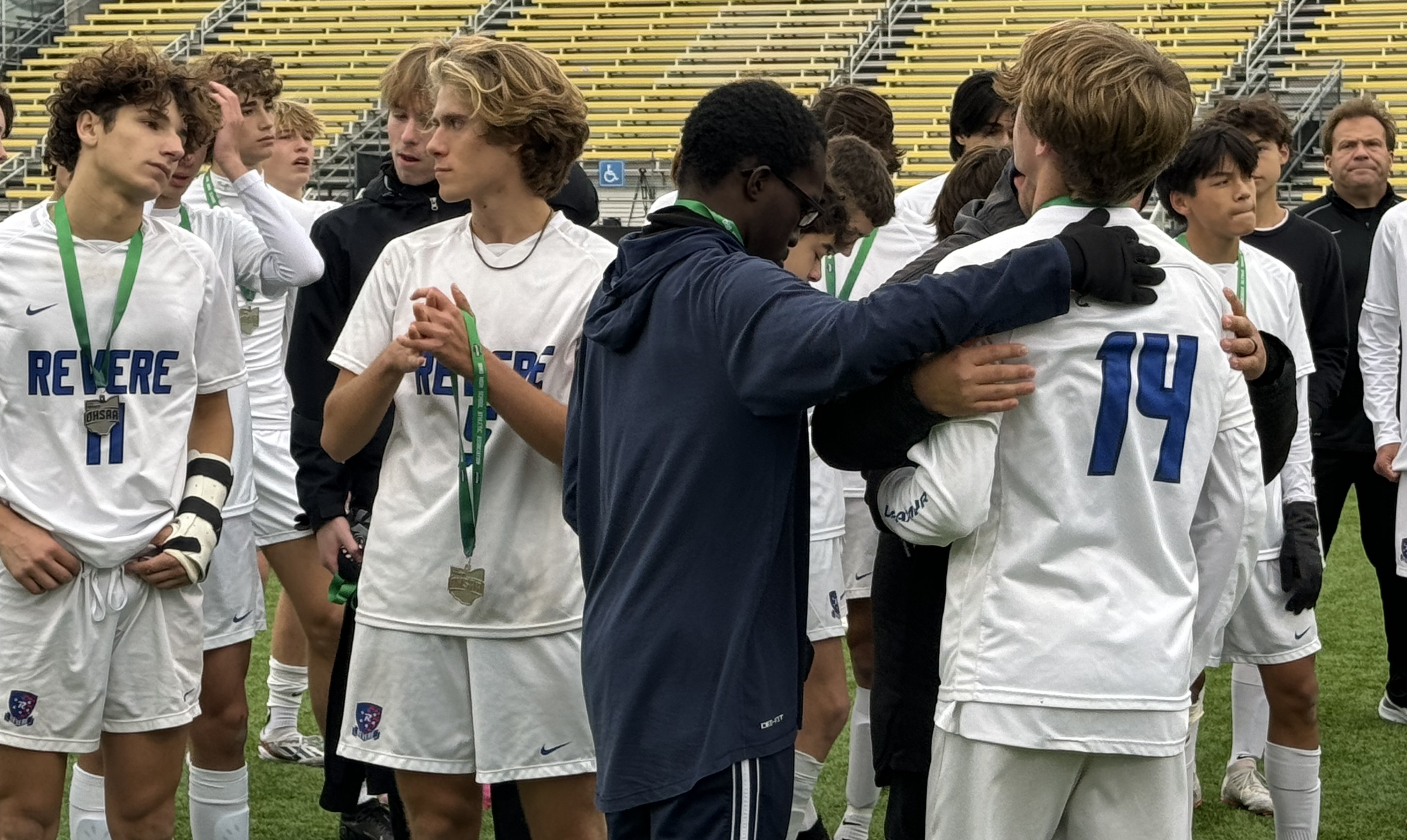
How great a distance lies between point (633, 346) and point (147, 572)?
4.47 ft

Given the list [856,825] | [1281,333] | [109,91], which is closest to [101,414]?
[109,91]

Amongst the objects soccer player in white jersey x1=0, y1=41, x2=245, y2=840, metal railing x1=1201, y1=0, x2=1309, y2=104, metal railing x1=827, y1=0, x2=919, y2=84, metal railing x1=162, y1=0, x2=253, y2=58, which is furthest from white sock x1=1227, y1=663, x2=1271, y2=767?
metal railing x1=162, y1=0, x2=253, y2=58

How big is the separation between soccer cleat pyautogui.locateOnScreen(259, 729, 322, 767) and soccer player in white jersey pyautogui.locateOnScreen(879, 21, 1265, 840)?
3.42 m

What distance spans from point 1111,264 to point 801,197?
45 centimetres

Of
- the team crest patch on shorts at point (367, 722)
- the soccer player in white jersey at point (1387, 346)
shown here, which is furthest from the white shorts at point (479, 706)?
the soccer player in white jersey at point (1387, 346)

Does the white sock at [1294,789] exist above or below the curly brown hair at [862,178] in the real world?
below

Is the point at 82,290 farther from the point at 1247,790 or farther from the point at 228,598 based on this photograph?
the point at 1247,790

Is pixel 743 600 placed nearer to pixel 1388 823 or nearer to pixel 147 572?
pixel 147 572

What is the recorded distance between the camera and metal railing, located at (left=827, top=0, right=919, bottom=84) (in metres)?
17.3

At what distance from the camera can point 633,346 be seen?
218 cm

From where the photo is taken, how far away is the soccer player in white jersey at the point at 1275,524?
12.2ft

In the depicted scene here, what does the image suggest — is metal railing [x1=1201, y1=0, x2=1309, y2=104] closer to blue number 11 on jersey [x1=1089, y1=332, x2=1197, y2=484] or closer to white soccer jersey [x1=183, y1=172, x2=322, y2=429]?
white soccer jersey [x1=183, y1=172, x2=322, y2=429]

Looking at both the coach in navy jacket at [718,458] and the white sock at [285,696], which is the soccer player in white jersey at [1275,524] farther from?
the white sock at [285,696]

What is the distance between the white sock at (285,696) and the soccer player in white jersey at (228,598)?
1228 millimetres
